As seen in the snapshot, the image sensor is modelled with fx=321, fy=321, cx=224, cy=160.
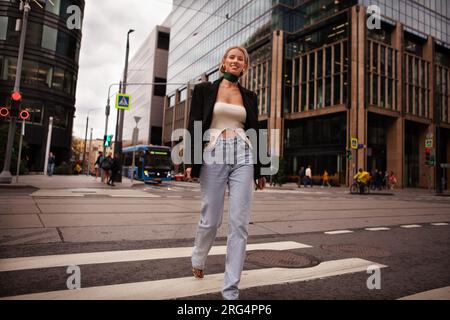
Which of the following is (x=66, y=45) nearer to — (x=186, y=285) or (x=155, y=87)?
(x=186, y=285)

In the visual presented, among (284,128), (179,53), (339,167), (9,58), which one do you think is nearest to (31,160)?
(9,58)

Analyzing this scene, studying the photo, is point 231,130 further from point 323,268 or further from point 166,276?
Answer: point 323,268

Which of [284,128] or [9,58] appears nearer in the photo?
[9,58]

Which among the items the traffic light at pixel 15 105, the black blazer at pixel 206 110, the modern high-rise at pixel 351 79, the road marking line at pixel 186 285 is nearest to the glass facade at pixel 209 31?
the modern high-rise at pixel 351 79

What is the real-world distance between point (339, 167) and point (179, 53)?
45668mm

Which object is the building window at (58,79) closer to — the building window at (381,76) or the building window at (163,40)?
the building window at (381,76)

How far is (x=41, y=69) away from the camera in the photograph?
32.5 meters

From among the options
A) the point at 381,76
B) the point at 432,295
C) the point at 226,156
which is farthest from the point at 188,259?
the point at 381,76

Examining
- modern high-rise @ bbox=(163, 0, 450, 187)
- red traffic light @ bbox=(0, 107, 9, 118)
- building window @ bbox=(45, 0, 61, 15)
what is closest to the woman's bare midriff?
red traffic light @ bbox=(0, 107, 9, 118)

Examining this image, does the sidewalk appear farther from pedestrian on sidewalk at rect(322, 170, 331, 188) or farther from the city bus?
pedestrian on sidewalk at rect(322, 170, 331, 188)

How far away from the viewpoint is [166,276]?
2.80 meters

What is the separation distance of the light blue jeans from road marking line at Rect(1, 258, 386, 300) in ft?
0.68

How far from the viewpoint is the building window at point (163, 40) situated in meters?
77.4

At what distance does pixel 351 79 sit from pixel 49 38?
31.6 m
